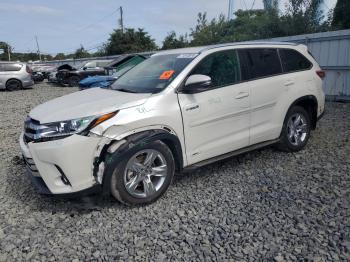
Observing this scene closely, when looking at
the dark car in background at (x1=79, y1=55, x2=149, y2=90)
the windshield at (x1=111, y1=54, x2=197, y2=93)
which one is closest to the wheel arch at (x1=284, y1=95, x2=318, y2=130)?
the windshield at (x1=111, y1=54, x2=197, y2=93)

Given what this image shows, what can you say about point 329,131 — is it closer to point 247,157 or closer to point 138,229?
point 247,157

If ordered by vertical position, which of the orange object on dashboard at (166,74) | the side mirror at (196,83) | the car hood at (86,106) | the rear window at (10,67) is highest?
the rear window at (10,67)

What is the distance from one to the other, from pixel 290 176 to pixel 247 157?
0.83 metres

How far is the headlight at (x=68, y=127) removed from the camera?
3094 millimetres

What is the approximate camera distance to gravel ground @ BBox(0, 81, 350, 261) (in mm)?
2734

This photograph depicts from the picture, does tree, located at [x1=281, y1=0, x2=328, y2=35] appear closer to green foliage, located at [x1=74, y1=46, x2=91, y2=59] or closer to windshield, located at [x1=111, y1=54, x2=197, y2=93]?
windshield, located at [x1=111, y1=54, x2=197, y2=93]

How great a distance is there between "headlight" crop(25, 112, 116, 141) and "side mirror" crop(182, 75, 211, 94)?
3.05 feet

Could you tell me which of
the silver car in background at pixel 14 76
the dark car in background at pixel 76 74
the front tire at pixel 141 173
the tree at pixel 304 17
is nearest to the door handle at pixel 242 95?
the front tire at pixel 141 173

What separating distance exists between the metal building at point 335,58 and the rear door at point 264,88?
5244 mm

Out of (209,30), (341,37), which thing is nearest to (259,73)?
(341,37)

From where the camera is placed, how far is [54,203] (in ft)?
11.9

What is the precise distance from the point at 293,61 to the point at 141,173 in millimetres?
3028

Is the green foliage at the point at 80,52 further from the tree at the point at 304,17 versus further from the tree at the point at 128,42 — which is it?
the tree at the point at 304,17

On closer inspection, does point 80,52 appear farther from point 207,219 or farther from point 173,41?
point 207,219
